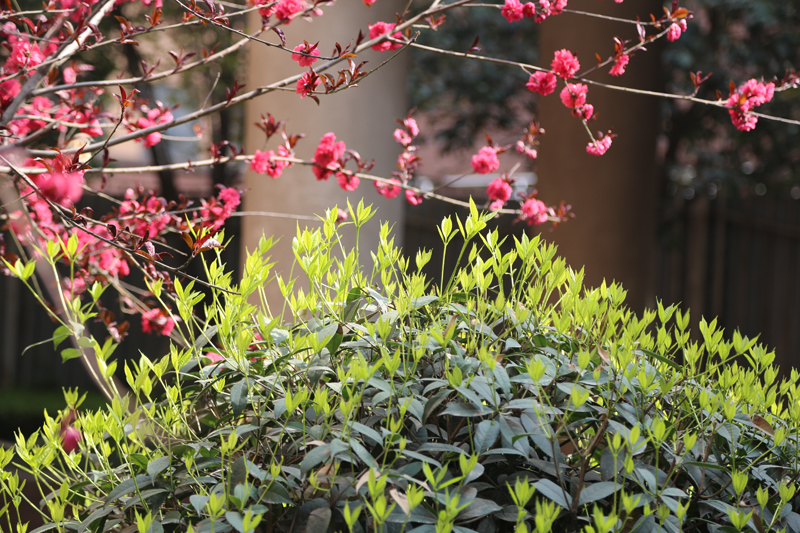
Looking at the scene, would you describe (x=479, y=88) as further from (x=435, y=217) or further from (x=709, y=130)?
(x=709, y=130)

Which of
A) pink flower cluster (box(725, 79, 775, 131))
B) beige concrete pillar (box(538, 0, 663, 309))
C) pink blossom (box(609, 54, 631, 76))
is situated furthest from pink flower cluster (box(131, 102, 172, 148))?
beige concrete pillar (box(538, 0, 663, 309))

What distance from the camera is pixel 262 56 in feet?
11.5

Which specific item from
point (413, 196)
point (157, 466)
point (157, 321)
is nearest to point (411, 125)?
point (413, 196)

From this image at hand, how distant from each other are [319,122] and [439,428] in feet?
8.16

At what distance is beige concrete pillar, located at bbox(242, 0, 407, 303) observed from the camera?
3.39 metres

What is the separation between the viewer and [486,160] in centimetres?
254

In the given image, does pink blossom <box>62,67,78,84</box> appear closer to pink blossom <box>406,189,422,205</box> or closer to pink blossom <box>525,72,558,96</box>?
pink blossom <box>406,189,422,205</box>

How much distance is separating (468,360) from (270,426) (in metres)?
0.39

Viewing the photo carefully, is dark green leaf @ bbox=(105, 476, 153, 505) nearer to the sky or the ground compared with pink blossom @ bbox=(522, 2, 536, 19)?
nearer to the ground

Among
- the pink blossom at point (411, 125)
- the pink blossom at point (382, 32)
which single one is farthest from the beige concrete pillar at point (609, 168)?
the pink blossom at point (382, 32)

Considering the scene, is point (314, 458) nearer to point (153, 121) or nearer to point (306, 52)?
point (306, 52)

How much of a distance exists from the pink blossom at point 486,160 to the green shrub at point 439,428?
1.18m

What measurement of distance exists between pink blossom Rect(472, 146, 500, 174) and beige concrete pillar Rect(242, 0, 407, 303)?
39.2 inches

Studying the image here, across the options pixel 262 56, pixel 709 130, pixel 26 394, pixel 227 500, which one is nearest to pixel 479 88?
pixel 709 130
